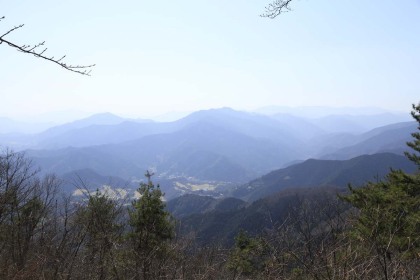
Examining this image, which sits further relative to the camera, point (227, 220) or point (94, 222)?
point (227, 220)

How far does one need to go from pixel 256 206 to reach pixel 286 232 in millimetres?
153673

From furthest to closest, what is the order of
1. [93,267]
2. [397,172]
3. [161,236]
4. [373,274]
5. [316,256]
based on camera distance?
[161,236]
[397,172]
[93,267]
[373,274]
[316,256]

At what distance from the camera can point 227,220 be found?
14788 cm

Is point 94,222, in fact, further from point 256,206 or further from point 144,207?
point 256,206

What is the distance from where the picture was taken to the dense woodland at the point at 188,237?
139 inches

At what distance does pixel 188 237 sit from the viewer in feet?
17.0

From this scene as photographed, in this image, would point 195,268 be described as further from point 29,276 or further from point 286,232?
point 29,276

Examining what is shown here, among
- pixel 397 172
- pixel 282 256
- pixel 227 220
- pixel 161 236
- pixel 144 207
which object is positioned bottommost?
pixel 227 220

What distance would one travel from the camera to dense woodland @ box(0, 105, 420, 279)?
354cm

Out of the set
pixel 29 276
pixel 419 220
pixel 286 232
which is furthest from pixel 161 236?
pixel 286 232

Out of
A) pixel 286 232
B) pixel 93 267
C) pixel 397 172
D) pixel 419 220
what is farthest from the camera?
pixel 397 172

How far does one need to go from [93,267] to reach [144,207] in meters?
13.3

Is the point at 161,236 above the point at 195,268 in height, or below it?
below

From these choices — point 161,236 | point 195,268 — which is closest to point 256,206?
point 161,236
